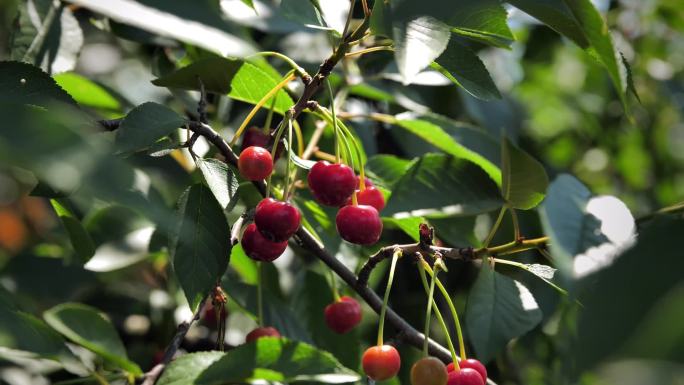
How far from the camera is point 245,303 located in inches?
50.8

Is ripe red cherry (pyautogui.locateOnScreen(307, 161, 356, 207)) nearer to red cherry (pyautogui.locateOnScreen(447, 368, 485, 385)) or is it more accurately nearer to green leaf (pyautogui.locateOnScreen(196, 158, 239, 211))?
green leaf (pyautogui.locateOnScreen(196, 158, 239, 211))

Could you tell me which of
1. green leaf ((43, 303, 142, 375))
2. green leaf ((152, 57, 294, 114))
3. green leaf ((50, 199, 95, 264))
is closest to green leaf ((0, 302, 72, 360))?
green leaf ((43, 303, 142, 375))

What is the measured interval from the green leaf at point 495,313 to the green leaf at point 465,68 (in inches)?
8.2

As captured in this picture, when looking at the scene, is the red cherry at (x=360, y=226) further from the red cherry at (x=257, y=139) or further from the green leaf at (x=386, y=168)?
the green leaf at (x=386, y=168)

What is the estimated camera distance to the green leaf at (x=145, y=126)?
84cm

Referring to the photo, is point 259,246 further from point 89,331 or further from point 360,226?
point 89,331

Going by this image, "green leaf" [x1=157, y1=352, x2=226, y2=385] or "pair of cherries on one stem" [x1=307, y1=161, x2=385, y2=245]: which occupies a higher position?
"pair of cherries on one stem" [x1=307, y1=161, x2=385, y2=245]

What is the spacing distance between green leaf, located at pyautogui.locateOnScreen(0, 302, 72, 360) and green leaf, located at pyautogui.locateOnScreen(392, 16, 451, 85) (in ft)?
1.66

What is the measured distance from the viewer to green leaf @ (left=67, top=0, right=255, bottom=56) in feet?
1.47

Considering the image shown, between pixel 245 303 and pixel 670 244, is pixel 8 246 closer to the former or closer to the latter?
pixel 245 303

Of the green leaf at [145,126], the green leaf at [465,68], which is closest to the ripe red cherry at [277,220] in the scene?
the green leaf at [145,126]

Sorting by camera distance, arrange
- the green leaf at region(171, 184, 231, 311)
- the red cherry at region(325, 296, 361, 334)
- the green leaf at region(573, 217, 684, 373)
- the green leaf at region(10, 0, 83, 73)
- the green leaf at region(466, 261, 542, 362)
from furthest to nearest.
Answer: the green leaf at region(10, 0, 83, 73)
the red cherry at region(325, 296, 361, 334)
the green leaf at region(171, 184, 231, 311)
the green leaf at region(466, 261, 542, 362)
the green leaf at region(573, 217, 684, 373)

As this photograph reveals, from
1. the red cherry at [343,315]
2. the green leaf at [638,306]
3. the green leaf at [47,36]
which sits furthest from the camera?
the green leaf at [47,36]

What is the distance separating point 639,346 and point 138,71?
5.95ft
